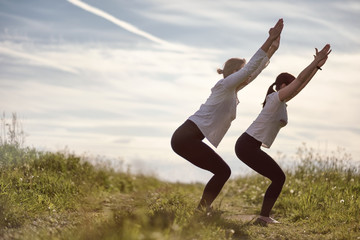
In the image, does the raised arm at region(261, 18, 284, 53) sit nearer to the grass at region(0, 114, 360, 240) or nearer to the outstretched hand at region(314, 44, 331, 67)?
the outstretched hand at region(314, 44, 331, 67)

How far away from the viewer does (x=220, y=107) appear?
6.07m

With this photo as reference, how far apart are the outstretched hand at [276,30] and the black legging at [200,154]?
1.60 meters

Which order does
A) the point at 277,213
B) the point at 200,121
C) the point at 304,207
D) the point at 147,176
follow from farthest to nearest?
the point at 147,176
the point at 277,213
the point at 304,207
the point at 200,121

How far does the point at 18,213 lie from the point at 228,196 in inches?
262

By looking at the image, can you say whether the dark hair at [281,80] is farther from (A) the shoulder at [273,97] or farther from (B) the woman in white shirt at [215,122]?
(B) the woman in white shirt at [215,122]

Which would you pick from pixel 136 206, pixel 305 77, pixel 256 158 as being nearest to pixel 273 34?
pixel 305 77

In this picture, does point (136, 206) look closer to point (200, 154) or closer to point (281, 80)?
point (200, 154)

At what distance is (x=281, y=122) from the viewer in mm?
6539

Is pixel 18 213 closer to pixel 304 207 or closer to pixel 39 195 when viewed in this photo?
pixel 39 195

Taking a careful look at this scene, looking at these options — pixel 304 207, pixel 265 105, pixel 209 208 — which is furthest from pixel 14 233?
pixel 304 207

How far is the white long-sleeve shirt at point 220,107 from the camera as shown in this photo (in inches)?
235

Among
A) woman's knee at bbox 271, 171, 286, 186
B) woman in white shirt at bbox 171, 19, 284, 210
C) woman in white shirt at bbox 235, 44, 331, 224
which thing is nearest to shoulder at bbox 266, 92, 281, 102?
woman in white shirt at bbox 235, 44, 331, 224

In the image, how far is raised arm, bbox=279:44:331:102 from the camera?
6.25 meters

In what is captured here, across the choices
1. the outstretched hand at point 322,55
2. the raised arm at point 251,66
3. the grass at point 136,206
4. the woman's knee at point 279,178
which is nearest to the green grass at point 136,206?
the grass at point 136,206
